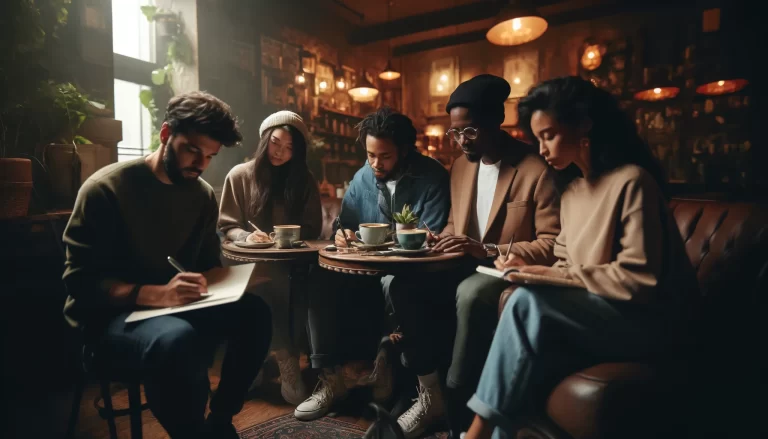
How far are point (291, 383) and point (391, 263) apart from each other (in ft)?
3.89

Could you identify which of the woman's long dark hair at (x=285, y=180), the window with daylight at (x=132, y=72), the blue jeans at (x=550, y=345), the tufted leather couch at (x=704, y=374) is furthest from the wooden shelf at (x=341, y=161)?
the blue jeans at (x=550, y=345)

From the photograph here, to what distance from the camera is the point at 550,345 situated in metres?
1.47

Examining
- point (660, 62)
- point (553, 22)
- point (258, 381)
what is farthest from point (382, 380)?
point (553, 22)

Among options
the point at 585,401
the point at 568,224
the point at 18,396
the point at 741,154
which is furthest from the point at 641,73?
the point at 18,396

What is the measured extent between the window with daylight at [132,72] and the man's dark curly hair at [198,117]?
2830 mm

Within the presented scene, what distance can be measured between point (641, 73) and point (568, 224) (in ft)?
20.7

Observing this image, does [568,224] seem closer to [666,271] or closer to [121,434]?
[666,271]

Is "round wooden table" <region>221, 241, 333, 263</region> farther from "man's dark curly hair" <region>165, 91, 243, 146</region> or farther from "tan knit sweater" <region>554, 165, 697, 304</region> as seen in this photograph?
"tan knit sweater" <region>554, 165, 697, 304</region>

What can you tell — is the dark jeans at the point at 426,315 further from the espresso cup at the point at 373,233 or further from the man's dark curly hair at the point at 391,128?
the man's dark curly hair at the point at 391,128

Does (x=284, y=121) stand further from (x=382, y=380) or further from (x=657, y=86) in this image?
(x=657, y=86)

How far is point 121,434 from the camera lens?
217 centimetres

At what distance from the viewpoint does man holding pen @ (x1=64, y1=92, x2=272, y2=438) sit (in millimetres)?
1404

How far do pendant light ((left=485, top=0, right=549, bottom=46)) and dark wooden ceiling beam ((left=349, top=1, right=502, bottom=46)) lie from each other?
7.31 ft

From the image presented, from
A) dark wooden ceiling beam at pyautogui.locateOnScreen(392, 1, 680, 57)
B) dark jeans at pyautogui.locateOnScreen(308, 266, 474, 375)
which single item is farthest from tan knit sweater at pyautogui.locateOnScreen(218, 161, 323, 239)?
dark wooden ceiling beam at pyautogui.locateOnScreen(392, 1, 680, 57)
